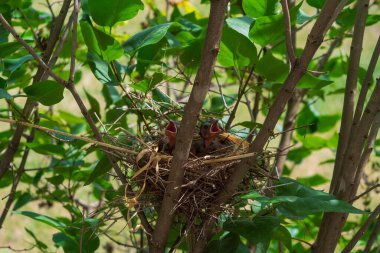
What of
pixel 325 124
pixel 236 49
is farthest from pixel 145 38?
pixel 325 124

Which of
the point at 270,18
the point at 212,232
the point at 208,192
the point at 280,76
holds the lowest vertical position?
the point at 212,232

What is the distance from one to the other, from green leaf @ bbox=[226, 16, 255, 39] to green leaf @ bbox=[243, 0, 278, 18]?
32 mm

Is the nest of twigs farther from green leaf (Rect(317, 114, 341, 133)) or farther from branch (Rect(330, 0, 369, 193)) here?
green leaf (Rect(317, 114, 341, 133))

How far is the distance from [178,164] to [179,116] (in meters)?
0.66

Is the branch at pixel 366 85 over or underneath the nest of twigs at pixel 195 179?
over

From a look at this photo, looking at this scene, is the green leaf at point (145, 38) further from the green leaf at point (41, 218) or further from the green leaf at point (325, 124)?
the green leaf at point (325, 124)

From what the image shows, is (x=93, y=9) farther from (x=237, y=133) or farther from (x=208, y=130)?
(x=237, y=133)

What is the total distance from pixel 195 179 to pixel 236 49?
1.13 feet

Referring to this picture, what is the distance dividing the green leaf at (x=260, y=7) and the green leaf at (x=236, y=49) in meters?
0.07

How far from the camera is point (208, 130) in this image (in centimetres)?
199

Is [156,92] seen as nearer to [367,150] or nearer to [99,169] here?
[99,169]

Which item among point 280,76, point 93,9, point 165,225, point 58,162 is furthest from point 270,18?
point 58,162

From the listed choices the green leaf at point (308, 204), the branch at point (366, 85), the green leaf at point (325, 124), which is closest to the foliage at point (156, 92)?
the green leaf at point (308, 204)

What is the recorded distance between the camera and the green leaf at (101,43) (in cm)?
163
